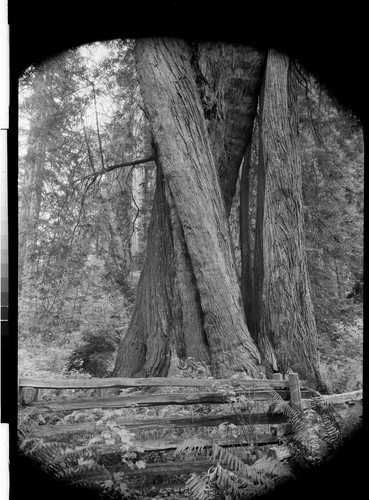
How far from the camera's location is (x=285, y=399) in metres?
3.49

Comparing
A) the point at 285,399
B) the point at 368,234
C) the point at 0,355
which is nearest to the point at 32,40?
the point at 0,355

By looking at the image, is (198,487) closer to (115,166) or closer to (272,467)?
(272,467)

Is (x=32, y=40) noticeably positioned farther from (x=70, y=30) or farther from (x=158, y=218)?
(x=158, y=218)

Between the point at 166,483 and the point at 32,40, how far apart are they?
333 cm

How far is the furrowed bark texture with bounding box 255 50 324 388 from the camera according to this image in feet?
13.0

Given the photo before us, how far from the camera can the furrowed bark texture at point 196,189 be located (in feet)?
12.6

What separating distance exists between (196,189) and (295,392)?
1.92 metres

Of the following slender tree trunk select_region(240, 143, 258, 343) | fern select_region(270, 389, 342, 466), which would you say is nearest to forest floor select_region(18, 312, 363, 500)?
fern select_region(270, 389, 342, 466)

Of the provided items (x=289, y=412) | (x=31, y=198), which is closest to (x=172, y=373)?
(x=289, y=412)

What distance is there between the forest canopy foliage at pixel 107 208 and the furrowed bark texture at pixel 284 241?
A: 0.13m

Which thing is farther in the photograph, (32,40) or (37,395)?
(37,395)

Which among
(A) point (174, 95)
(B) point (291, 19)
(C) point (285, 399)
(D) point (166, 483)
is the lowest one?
(D) point (166, 483)

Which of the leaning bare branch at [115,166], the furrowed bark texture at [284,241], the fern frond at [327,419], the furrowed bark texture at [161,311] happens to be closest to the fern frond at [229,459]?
the fern frond at [327,419]

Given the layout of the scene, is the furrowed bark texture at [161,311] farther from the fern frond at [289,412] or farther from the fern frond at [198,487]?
the fern frond at [198,487]
